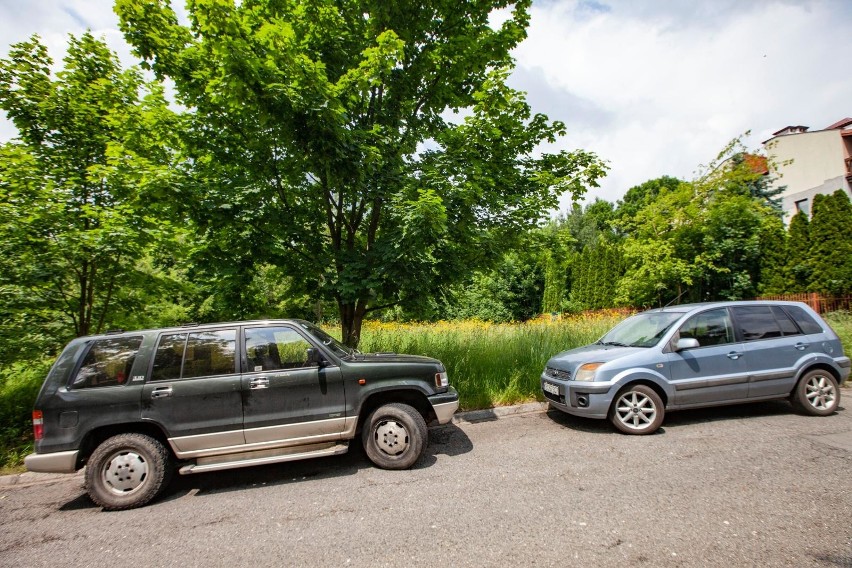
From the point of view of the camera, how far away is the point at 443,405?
15.2 feet

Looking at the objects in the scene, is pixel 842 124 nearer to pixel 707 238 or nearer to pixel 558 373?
pixel 707 238

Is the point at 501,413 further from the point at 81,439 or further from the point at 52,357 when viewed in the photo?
the point at 52,357

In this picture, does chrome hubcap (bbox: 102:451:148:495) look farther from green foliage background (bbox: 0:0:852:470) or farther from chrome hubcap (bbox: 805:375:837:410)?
chrome hubcap (bbox: 805:375:837:410)

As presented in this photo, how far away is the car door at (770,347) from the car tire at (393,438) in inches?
196

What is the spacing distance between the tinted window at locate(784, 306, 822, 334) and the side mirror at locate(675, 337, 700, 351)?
2.09 m

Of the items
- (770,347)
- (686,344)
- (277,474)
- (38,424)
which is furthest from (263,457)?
(770,347)

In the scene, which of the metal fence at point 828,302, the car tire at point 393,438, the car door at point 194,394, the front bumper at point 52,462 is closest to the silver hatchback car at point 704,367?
the car tire at point 393,438

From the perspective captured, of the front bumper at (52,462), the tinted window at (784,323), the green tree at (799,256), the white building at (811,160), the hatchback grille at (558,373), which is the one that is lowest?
the front bumper at (52,462)

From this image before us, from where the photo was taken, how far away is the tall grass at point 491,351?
688cm

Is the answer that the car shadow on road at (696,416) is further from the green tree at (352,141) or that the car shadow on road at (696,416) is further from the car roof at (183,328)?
the car roof at (183,328)

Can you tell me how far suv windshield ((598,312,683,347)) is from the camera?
5711 millimetres

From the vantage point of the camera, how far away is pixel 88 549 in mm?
3174

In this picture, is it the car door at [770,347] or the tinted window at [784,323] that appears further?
the tinted window at [784,323]

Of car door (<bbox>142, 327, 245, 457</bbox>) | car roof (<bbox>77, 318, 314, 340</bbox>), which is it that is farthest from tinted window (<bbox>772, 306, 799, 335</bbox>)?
car door (<bbox>142, 327, 245, 457</bbox>)
